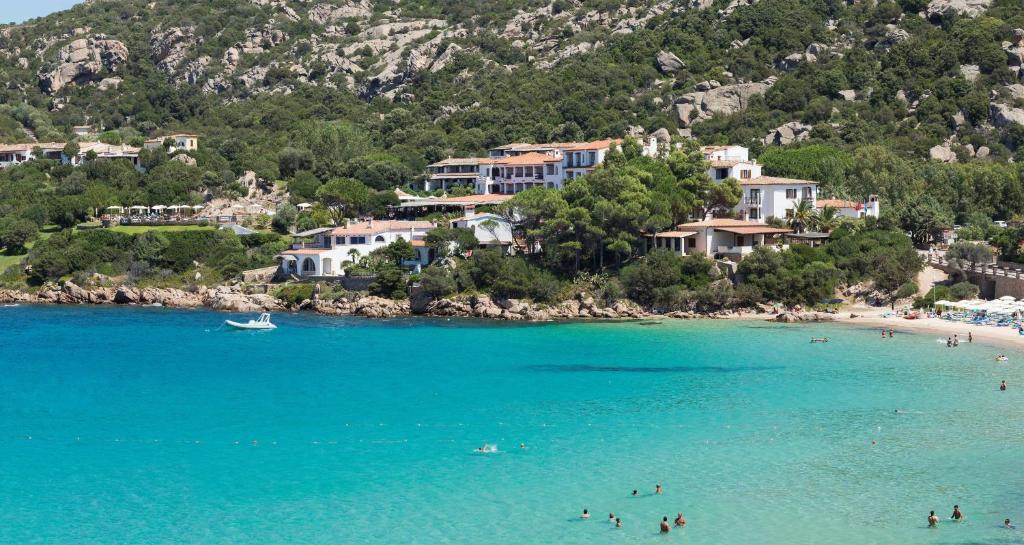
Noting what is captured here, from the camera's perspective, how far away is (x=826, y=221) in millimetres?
72062

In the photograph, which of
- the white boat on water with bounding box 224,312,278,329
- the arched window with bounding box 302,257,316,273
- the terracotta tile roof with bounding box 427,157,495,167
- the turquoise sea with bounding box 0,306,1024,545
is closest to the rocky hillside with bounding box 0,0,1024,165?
the terracotta tile roof with bounding box 427,157,495,167

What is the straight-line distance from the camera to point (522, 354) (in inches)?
2101

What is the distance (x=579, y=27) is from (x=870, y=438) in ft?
341

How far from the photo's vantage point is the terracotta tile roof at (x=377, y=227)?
74438mm

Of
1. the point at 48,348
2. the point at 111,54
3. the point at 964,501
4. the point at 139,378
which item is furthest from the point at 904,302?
the point at 111,54

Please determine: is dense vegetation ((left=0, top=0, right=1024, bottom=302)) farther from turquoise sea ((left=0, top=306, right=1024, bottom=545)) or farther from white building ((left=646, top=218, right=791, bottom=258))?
turquoise sea ((left=0, top=306, right=1024, bottom=545))

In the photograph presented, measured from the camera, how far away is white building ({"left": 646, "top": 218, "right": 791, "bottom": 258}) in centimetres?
6781

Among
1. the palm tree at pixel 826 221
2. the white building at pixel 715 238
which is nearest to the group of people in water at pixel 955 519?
the white building at pixel 715 238

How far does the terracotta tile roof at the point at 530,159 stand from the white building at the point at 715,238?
55.0 ft

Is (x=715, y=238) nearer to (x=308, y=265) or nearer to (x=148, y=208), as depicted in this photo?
(x=308, y=265)

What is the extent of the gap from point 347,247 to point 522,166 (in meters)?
17.5

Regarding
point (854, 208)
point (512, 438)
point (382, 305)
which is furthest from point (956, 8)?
point (512, 438)

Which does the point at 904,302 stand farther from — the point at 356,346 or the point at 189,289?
the point at 189,289

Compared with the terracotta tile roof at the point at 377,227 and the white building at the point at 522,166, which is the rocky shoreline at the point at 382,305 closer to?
the terracotta tile roof at the point at 377,227
